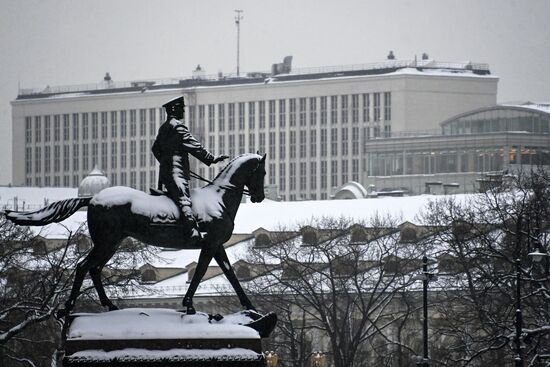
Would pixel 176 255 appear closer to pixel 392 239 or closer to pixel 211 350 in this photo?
pixel 392 239

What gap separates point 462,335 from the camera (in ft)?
294

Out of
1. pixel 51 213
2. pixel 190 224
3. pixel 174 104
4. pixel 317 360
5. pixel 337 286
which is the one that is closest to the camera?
pixel 190 224

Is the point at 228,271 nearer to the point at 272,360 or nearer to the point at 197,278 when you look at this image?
the point at 197,278

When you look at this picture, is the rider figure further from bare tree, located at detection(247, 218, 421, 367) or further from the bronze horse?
bare tree, located at detection(247, 218, 421, 367)

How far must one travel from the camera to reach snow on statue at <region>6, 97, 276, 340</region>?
36.2 metres

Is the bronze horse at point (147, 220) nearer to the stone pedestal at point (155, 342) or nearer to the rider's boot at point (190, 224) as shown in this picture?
the rider's boot at point (190, 224)

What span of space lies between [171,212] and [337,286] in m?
82.6

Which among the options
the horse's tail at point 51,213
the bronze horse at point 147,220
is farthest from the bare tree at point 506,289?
the horse's tail at point 51,213

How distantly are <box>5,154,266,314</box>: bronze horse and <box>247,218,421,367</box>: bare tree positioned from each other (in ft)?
220

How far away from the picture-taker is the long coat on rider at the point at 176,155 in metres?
36.5

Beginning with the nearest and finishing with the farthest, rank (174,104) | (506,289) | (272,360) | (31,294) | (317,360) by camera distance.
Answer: (174,104), (31,294), (506,289), (272,360), (317,360)

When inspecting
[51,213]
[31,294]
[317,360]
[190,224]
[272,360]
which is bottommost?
[317,360]

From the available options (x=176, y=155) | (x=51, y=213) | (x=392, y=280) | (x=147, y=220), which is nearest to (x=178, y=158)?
(x=176, y=155)

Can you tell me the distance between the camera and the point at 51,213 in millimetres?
36781
